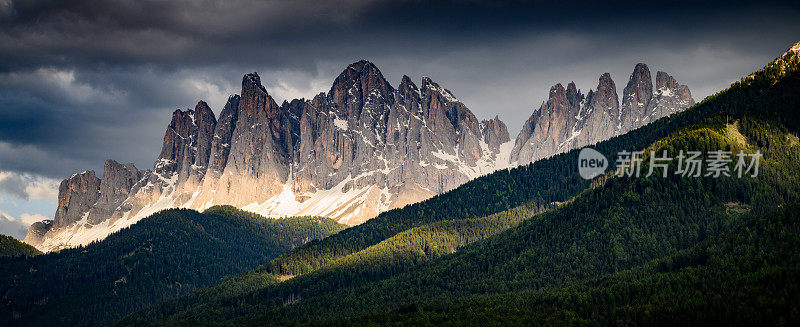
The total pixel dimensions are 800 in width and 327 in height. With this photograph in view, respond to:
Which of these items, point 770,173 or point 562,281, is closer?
point 562,281

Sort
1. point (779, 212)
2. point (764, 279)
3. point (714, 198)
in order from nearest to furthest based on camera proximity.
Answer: point (764, 279) → point (779, 212) → point (714, 198)

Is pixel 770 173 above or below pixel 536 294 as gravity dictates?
above

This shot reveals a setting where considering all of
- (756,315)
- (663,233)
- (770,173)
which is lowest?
(756,315)

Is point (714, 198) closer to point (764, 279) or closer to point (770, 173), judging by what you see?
point (770, 173)

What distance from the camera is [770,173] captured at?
198m

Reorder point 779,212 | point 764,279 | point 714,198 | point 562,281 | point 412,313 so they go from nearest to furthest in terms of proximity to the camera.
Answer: point 764,279, point 779,212, point 412,313, point 562,281, point 714,198

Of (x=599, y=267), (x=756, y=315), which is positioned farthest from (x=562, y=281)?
(x=756, y=315)

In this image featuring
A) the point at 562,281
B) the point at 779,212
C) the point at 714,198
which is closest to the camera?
the point at 779,212

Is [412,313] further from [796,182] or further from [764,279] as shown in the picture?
[796,182]

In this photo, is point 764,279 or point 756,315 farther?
point 764,279

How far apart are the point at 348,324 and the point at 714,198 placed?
112214mm

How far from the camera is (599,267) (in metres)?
182

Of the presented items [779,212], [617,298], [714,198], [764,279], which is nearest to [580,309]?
[617,298]

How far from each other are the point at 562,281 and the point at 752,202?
6026 centimetres
